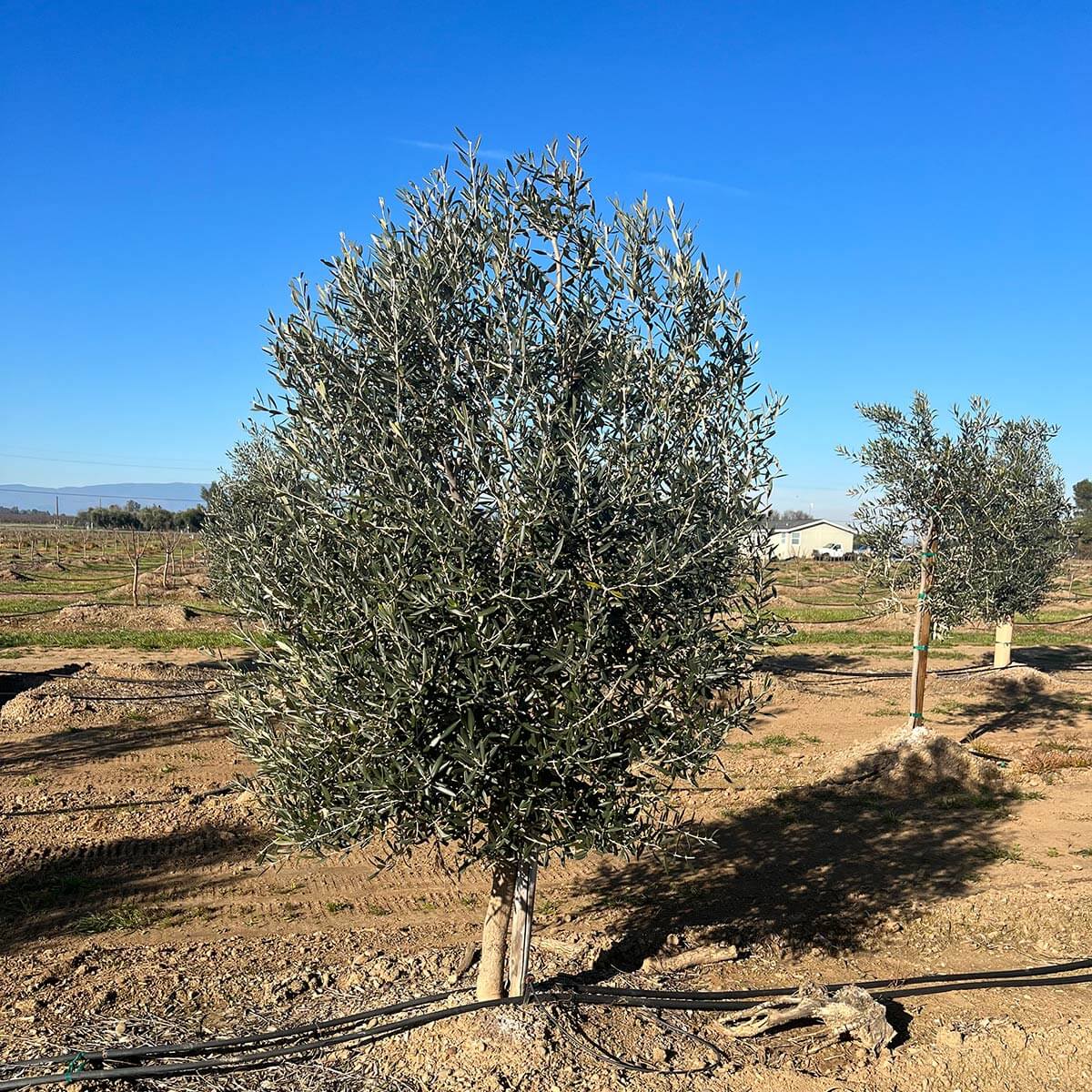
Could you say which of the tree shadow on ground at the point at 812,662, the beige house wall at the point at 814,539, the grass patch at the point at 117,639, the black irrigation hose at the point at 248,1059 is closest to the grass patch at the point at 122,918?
the black irrigation hose at the point at 248,1059

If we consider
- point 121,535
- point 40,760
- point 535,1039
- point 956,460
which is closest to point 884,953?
point 535,1039

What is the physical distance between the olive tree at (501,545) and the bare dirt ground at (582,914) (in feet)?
4.75

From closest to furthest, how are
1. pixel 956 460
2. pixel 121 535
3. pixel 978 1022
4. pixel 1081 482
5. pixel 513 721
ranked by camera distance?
1. pixel 513 721
2. pixel 978 1022
3. pixel 956 460
4. pixel 121 535
5. pixel 1081 482

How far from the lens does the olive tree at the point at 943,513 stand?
60.8ft

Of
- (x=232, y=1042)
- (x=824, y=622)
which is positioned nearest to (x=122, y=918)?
(x=232, y=1042)

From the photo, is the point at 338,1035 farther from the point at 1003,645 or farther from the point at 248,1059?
the point at 1003,645

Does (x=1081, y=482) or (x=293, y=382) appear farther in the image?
(x=1081, y=482)

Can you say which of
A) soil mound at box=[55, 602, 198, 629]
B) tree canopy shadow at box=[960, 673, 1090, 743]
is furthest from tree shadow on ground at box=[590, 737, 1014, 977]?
soil mound at box=[55, 602, 198, 629]

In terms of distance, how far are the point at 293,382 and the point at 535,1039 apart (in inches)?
221

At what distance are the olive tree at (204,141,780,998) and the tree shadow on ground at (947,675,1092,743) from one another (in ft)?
55.1

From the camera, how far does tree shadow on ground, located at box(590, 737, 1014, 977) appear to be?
444 inches

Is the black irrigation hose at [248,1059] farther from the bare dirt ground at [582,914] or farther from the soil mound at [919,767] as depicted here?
the soil mound at [919,767]

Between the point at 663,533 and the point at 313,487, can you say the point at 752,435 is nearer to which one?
the point at 663,533

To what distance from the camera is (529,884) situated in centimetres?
768
